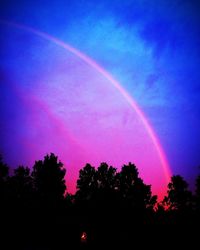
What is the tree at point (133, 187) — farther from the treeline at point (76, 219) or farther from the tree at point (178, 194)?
the treeline at point (76, 219)

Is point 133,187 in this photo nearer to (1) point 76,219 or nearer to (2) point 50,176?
(2) point 50,176

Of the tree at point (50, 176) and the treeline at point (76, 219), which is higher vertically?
the tree at point (50, 176)

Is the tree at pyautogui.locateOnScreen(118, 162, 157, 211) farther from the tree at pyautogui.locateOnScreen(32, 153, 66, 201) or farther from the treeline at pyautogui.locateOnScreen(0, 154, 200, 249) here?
the treeline at pyautogui.locateOnScreen(0, 154, 200, 249)

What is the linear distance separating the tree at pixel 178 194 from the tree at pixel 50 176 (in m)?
29.2

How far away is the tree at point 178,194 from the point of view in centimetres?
7050

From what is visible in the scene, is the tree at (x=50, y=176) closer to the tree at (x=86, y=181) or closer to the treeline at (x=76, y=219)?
the tree at (x=86, y=181)

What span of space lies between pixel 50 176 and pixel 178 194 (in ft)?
110

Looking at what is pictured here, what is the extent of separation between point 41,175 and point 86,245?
32.7m

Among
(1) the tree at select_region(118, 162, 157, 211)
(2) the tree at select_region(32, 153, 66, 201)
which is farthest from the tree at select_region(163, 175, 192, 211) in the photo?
(2) the tree at select_region(32, 153, 66, 201)

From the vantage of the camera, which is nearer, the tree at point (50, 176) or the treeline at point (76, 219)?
the treeline at point (76, 219)

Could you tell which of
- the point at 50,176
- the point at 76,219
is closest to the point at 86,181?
the point at 50,176

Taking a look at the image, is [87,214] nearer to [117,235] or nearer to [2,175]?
[117,235]

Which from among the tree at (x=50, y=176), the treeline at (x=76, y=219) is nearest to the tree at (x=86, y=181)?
the tree at (x=50, y=176)

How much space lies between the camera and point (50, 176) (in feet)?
199
